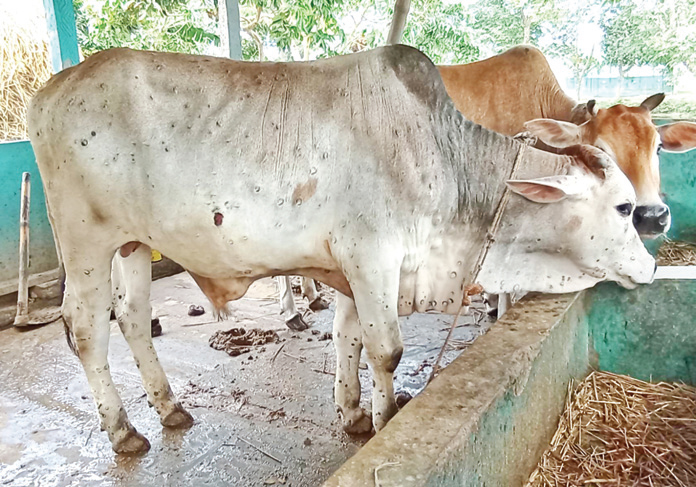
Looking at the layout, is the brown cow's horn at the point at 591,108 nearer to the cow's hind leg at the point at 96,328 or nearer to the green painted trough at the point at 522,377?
the green painted trough at the point at 522,377

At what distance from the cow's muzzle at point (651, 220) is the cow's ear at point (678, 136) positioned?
0.70 meters

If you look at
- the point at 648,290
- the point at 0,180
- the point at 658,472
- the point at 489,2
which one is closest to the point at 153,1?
the point at 0,180

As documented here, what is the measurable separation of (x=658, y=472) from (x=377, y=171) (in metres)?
1.44

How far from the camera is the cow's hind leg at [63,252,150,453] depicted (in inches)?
106

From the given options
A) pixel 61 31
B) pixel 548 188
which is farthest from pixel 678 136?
pixel 61 31

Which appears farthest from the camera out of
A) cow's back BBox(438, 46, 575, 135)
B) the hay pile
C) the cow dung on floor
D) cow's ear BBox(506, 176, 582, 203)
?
cow's back BBox(438, 46, 575, 135)

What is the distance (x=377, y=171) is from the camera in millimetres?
2416

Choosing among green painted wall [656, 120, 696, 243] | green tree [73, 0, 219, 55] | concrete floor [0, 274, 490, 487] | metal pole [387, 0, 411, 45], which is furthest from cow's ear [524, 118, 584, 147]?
green tree [73, 0, 219, 55]

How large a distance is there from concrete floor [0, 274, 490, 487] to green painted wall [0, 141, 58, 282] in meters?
0.75

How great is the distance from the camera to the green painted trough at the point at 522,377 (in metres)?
1.44

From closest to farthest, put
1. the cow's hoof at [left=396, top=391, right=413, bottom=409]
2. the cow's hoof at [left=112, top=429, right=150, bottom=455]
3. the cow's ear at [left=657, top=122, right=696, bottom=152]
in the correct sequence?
the cow's hoof at [left=112, top=429, right=150, bottom=455], the cow's hoof at [left=396, top=391, right=413, bottom=409], the cow's ear at [left=657, top=122, right=696, bottom=152]

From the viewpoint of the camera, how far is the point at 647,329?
8.55 feet

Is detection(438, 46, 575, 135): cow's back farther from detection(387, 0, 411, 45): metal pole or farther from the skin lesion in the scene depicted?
the skin lesion

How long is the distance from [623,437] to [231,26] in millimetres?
4372
